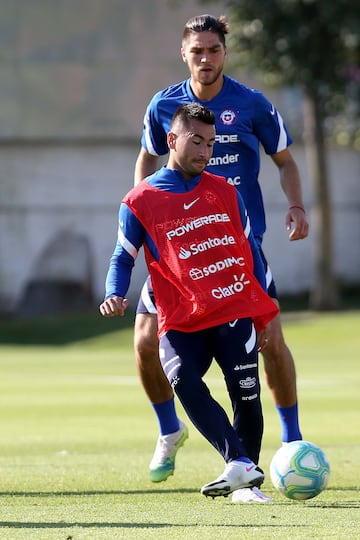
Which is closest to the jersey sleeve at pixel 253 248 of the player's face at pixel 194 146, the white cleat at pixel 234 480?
the player's face at pixel 194 146

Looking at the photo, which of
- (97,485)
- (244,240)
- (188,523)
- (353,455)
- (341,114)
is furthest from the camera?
(341,114)

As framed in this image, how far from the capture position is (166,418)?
8.48 metres

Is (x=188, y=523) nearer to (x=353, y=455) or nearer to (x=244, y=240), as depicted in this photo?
(x=244, y=240)

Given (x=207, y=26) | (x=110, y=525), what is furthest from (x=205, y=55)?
(x=110, y=525)

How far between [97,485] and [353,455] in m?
2.27

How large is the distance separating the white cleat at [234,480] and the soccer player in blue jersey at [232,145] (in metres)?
1.42

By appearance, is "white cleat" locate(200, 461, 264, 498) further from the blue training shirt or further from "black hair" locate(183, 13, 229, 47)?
"black hair" locate(183, 13, 229, 47)

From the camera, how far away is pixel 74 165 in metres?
35.1

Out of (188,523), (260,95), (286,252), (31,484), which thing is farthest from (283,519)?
(286,252)

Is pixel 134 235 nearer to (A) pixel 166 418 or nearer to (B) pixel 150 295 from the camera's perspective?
(B) pixel 150 295

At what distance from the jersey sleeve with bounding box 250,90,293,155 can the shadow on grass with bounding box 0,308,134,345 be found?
68.1 feet

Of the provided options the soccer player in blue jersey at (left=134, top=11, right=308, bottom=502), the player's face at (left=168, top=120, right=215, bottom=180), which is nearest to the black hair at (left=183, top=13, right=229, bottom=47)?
the soccer player in blue jersey at (left=134, top=11, right=308, bottom=502)

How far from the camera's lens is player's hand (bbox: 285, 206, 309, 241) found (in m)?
7.71

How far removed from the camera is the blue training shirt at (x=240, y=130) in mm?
7949
